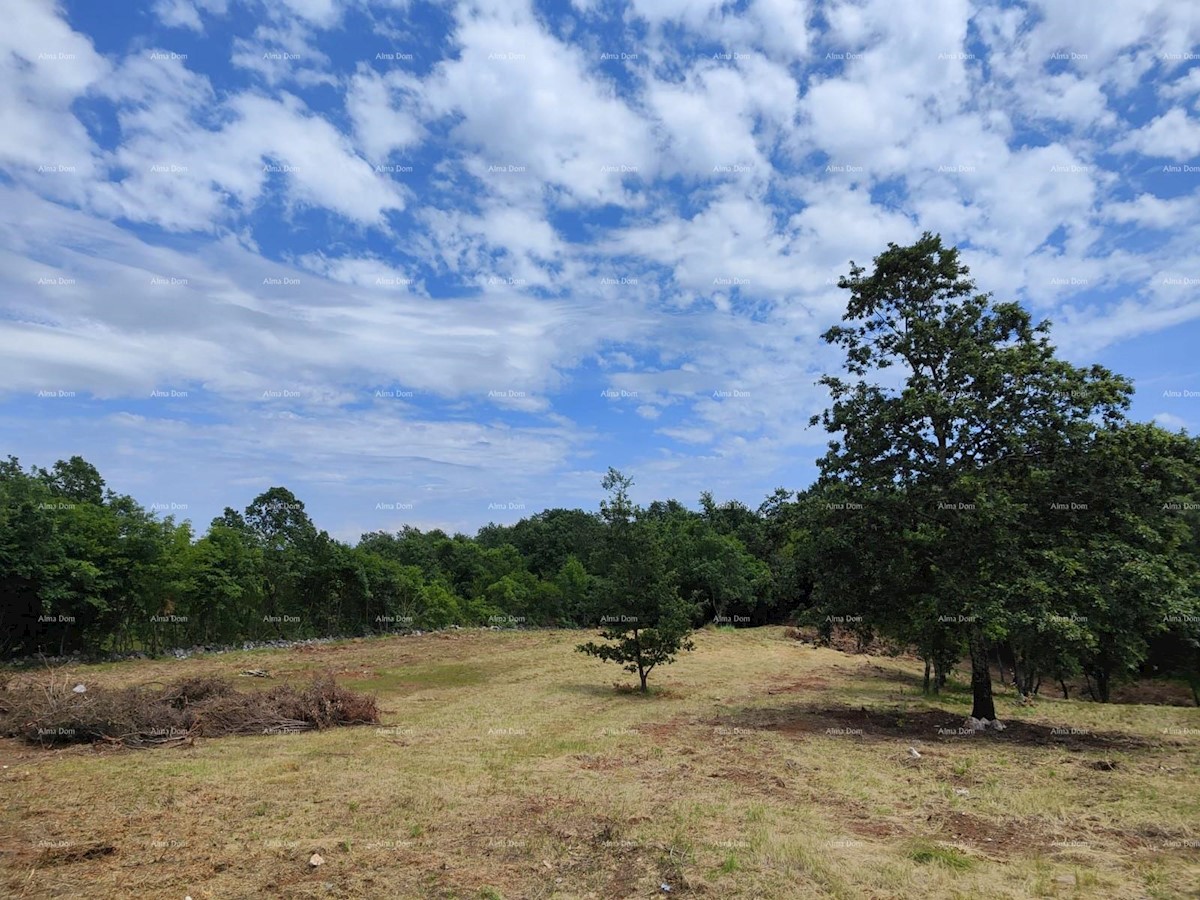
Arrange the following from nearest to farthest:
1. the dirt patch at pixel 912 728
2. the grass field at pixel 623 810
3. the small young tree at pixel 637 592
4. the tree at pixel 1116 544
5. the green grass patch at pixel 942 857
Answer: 1. the grass field at pixel 623 810
2. the green grass patch at pixel 942 857
3. the tree at pixel 1116 544
4. the dirt patch at pixel 912 728
5. the small young tree at pixel 637 592

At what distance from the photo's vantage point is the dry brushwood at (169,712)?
1321 centimetres

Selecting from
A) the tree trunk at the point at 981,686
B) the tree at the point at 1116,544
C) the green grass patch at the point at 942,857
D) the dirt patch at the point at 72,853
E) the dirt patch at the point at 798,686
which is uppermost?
the tree at the point at 1116,544

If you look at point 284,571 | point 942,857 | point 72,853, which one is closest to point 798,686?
point 942,857

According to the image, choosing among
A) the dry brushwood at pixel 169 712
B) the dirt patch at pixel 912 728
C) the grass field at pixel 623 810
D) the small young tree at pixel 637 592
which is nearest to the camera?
the grass field at pixel 623 810

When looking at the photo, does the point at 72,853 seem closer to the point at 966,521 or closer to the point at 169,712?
the point at 169,712

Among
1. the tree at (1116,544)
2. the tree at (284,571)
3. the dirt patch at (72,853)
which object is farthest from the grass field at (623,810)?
the tree at (284,571)

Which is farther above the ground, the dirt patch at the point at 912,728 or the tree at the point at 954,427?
the tree at the point at 954,427

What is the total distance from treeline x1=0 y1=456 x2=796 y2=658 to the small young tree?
0.26 meters

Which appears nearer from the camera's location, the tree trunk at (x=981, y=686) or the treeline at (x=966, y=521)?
the treeline at (x=966, y=521)

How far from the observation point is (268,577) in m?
44.2

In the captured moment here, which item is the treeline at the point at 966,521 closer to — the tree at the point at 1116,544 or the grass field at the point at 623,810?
the tree at the point at 1116,544

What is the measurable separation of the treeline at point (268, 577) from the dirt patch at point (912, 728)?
3.31m

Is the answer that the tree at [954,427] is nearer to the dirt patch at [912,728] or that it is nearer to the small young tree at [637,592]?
the dirt patch at [912,728]

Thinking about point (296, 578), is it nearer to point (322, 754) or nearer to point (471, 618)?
point (471, 618)
